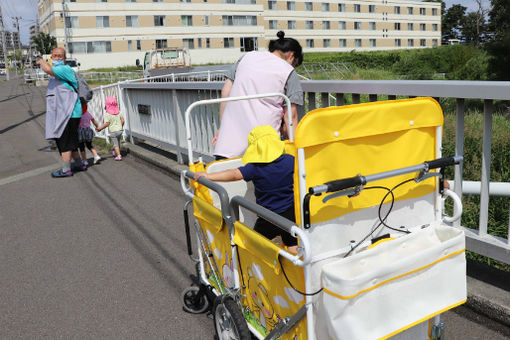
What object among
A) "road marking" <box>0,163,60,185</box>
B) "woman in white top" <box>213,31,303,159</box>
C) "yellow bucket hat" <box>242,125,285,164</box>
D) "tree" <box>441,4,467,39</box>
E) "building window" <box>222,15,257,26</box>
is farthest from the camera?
"tree" <box>441,4,467,39</box>

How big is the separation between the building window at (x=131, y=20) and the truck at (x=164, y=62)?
2339cm

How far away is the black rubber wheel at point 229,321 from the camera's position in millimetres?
2490

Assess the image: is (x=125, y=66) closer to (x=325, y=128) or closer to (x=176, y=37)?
(x=176, y=37)

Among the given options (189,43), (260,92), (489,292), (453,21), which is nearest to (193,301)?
(260,92)

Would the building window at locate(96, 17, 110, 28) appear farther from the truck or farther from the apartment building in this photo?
the truck

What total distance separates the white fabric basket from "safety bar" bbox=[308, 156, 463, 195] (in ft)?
0.96

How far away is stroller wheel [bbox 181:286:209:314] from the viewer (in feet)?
11.1

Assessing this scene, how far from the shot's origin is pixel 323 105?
14.5ft

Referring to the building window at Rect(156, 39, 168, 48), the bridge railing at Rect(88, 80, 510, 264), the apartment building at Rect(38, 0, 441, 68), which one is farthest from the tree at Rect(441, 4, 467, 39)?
the bridge railing at Rect(88, 80, 510, 264)

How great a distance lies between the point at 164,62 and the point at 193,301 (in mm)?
30650

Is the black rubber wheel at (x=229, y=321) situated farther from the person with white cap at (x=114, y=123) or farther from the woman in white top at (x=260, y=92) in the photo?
the person with white cap at (x=114, y=123)

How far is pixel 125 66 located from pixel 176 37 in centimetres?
749

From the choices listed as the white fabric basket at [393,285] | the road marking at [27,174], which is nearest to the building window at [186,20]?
the road marking at [27,174]

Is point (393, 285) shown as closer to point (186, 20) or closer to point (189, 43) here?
point (189, 43)
